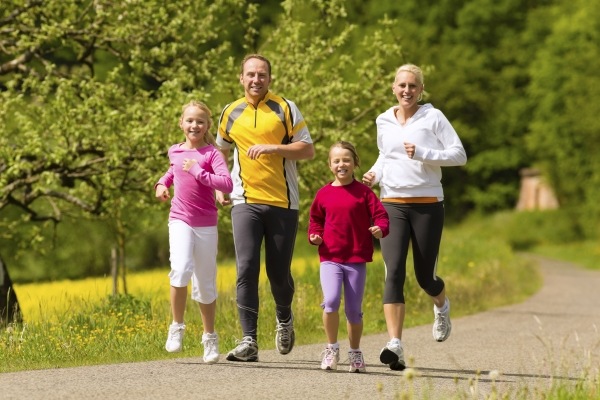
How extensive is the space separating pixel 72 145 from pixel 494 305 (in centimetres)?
619

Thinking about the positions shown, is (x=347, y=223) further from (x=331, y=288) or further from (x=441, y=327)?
(x=441, y=327)

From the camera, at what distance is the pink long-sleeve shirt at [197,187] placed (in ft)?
27.8

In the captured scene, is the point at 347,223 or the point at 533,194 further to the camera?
the point at 533,194

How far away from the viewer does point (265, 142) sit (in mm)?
8547

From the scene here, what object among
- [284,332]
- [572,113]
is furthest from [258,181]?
[572,113]

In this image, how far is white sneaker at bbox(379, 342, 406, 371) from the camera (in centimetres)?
833

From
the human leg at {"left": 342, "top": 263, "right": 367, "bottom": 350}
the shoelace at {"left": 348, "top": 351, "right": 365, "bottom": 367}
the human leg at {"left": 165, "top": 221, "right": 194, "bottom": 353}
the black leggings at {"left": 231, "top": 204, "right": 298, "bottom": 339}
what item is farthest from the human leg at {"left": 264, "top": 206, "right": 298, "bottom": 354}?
the shoelace at {"left": 348, "top": 351, "right": 365, "bottom": 367}

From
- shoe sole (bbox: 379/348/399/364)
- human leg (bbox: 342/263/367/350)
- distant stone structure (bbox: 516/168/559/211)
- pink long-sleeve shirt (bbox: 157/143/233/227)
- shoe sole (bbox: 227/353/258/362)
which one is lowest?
shoe sole (bbox: 227/353/258/362)

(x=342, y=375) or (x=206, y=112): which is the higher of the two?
(x=206, y=112)

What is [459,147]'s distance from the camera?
875 cm

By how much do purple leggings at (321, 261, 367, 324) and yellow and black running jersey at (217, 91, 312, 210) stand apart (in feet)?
2.03

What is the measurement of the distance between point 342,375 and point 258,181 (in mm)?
1437

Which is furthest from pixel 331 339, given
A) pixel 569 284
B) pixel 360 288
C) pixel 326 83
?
pixel 569 284

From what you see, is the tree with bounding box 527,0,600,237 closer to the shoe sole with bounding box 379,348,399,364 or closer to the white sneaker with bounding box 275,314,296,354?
the white sneaker with bounding box 275,314,296,354
